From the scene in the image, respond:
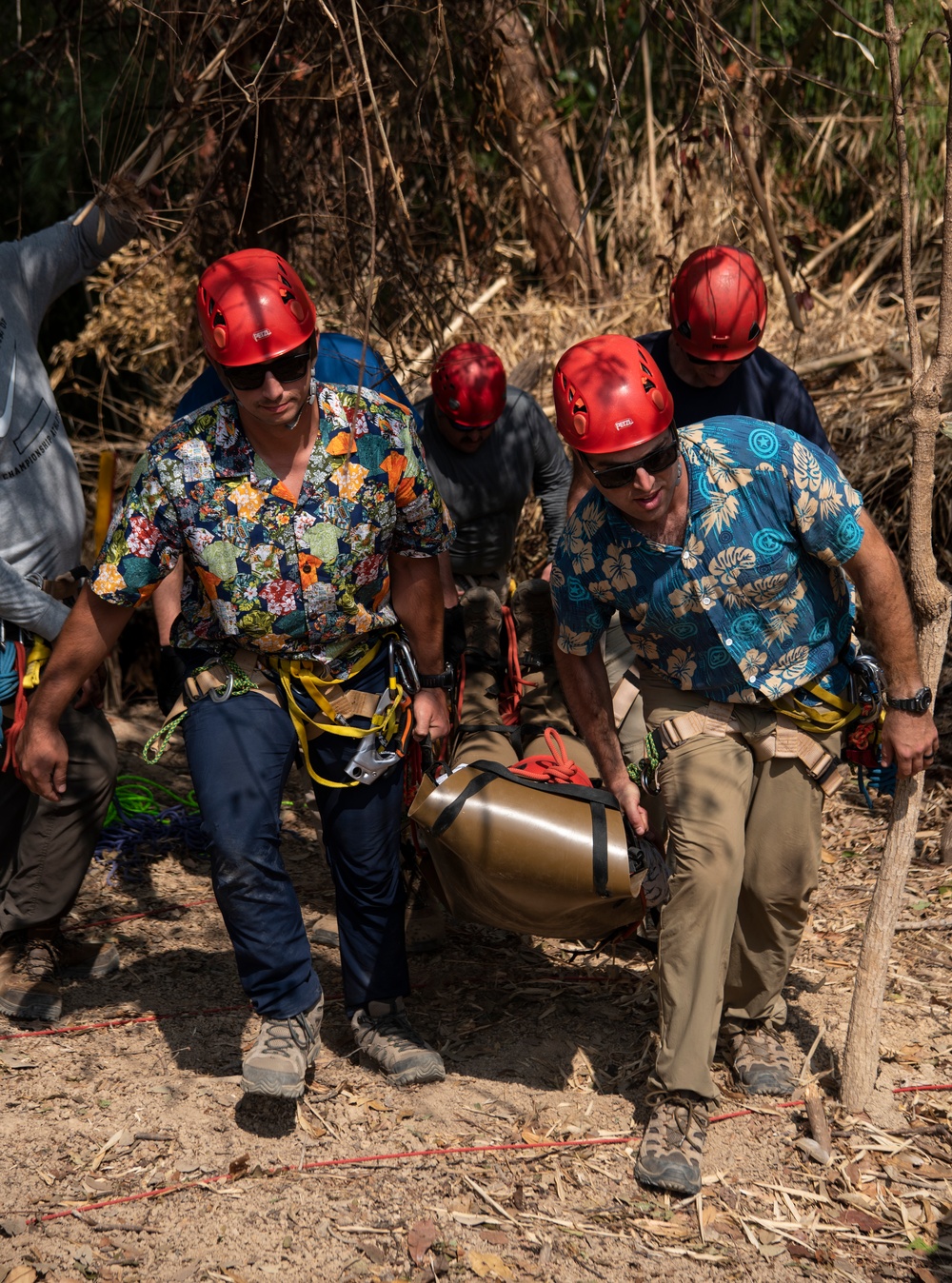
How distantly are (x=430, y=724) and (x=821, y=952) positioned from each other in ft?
5.77

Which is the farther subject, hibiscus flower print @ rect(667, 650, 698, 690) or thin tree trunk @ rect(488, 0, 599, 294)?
thin tree trunk @ rect(488, 0, 599, 294)

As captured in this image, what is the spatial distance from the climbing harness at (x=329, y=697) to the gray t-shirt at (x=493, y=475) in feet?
4.92

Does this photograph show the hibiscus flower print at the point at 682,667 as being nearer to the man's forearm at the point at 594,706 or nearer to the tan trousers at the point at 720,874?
the tan trousers at the point at 720,874

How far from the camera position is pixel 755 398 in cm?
443

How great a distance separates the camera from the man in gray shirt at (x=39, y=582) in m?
3.95

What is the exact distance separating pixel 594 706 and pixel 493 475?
68.7 inches

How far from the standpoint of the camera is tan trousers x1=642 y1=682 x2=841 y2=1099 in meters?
3.42

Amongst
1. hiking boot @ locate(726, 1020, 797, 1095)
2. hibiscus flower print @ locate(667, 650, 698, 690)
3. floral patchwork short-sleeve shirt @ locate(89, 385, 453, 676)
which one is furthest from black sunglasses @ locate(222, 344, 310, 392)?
hiking boot @ locate(726, 1020, 797, 1095)

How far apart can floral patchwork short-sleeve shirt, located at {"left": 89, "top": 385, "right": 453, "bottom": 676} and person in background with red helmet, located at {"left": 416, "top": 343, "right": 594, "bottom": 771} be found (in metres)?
1.09

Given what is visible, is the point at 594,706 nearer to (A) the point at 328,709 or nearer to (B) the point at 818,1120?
(A) the point at 328,709

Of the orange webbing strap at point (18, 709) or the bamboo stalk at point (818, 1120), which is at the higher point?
the orange webbing strap at point (18, 709)

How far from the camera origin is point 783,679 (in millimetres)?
3459

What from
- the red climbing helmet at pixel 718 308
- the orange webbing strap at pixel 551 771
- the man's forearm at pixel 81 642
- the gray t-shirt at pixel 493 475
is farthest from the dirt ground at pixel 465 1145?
the red climbing helmet at pixel 718 308

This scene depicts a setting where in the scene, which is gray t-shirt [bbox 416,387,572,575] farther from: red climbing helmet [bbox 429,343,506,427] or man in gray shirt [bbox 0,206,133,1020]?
man in gray shirt [bbox 0,206,133,1020]
